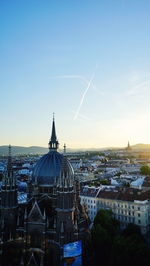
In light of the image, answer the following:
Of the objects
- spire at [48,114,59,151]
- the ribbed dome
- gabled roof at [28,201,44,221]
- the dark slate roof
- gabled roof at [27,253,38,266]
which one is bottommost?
gabled roof at [27,253,38,266]

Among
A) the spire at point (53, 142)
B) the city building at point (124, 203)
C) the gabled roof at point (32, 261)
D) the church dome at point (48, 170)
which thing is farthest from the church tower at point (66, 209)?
the city building at point (124, 203)

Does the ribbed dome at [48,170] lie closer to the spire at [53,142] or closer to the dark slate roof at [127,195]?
the spire at [53,142]

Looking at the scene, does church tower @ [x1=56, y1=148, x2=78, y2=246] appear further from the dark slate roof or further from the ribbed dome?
the dark slate roof

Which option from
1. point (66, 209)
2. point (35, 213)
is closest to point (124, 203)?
point (66, 209)

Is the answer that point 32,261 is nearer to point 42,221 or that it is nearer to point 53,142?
point 42,221

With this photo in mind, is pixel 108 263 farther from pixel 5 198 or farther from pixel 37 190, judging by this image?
pixel 5 198

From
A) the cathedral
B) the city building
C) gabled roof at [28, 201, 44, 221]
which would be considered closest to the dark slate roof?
the city building

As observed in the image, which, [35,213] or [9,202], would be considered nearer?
[35,213]
